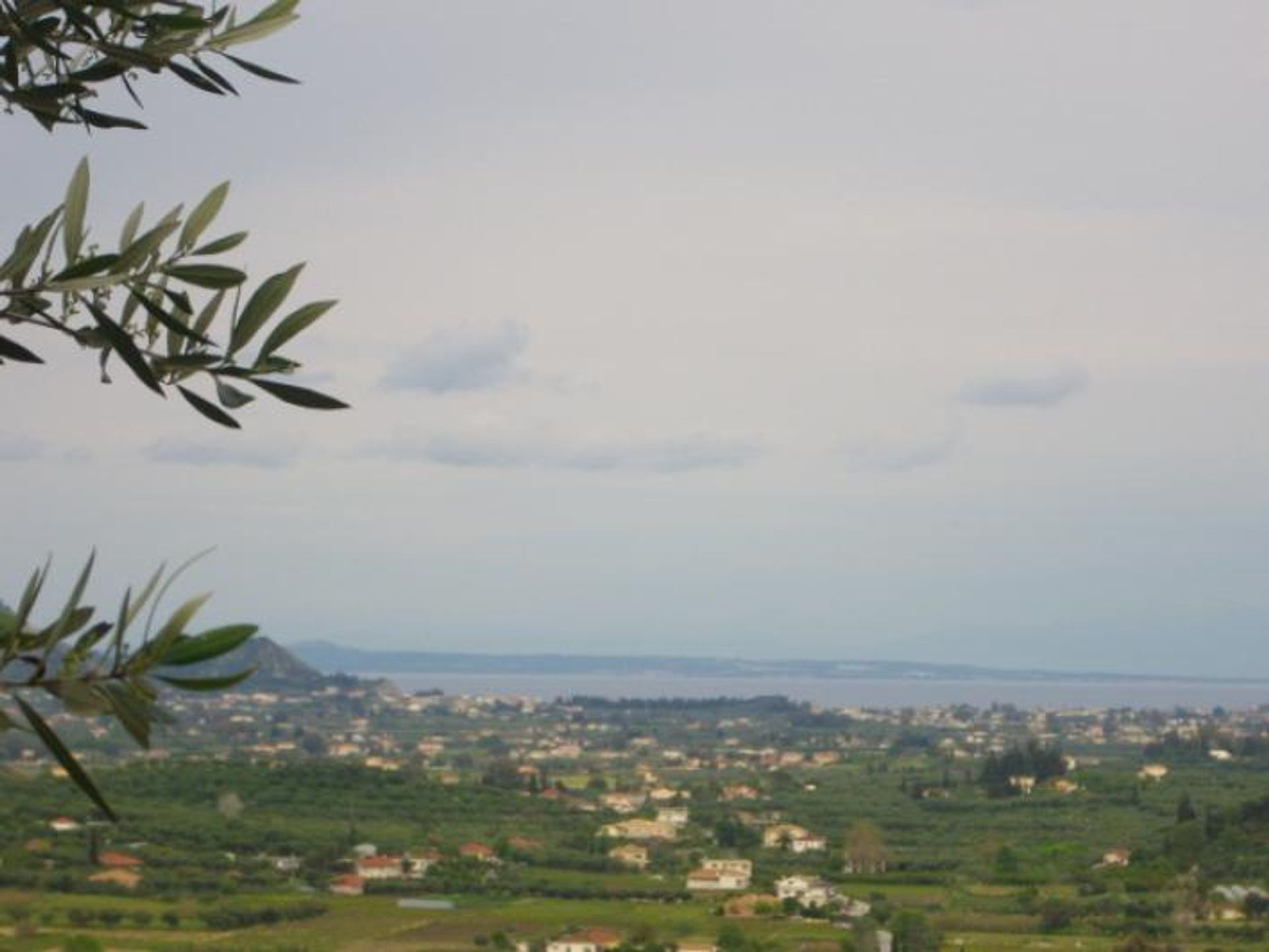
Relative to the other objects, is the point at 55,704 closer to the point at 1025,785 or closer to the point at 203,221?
the point at 203,221

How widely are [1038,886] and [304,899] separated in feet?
31.8

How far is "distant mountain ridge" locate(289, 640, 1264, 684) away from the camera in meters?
158

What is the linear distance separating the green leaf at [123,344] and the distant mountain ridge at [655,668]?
495 feet

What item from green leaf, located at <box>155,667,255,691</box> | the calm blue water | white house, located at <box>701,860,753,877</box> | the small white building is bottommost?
the small white building

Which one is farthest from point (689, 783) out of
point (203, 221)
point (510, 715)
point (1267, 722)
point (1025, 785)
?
point (203, 221)

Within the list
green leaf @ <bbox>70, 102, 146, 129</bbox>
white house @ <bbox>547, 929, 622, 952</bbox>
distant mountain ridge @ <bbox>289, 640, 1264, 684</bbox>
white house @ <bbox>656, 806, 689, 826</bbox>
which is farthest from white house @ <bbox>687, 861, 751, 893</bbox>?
distant mountain ridge @ <bbox>289, 640, 1264, 684</bbox>

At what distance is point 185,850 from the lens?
90.7ft

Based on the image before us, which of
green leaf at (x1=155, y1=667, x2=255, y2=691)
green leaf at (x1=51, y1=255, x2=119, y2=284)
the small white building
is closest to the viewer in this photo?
green leaf at (x1=155, y1=667, x2=255, y2=691)

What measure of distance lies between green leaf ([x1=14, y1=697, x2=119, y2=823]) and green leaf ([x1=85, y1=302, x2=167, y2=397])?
0.71 ft

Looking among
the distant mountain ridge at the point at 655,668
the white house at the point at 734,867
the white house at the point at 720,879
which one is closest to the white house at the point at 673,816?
the white house at the point at 734,867

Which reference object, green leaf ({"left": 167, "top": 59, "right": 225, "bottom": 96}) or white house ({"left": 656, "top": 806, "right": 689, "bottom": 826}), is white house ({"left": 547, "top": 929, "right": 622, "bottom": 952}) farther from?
green leaf ({"left": 167, "top": 59, "right": 225, "bottom": 96})

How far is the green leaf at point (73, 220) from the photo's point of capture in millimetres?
1163

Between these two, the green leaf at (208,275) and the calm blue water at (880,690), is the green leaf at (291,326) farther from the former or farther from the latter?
the calm blue water at (880,690)

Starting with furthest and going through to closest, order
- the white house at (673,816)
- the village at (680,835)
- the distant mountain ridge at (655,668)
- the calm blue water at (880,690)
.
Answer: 1. the distant mountain ridge at (655,668)
2. the calm blue water at (880,690)
3. the white house at (673,816)
4. the village at (680,835)
